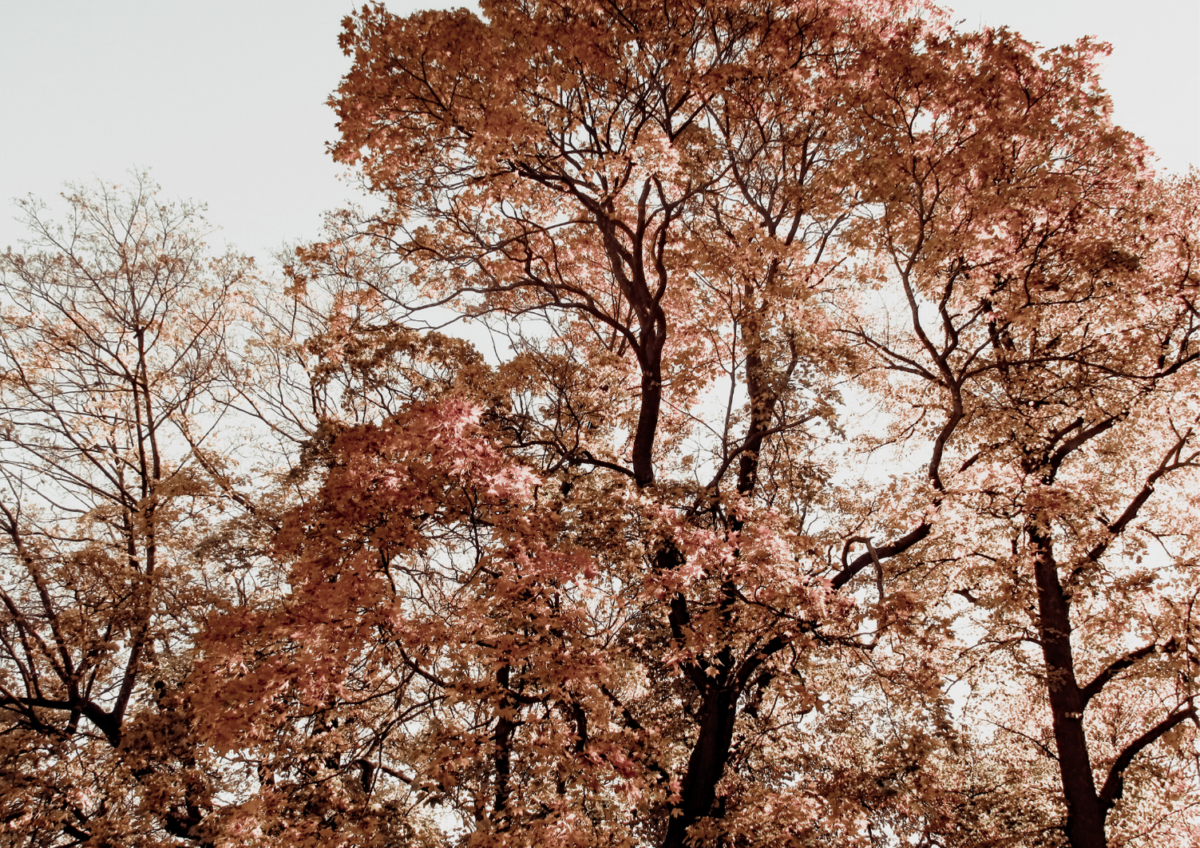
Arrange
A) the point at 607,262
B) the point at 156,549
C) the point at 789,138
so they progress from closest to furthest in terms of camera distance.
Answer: the point at 789,138, the point at 156,549, the point at 607,262

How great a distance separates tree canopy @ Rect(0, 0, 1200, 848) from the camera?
19.6 feet

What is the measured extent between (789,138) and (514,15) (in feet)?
13.3

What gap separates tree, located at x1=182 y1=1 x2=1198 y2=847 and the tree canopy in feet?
0.22

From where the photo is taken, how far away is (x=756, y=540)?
646 centimetres

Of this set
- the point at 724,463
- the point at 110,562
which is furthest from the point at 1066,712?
the point at 110,562

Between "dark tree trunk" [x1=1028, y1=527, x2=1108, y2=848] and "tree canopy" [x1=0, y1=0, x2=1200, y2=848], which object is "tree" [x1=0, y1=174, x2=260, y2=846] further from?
"dark tree trunk" [x1=1028, y1=527, x2=1108, y2=848]

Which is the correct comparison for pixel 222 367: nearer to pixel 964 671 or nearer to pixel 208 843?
pixel 208 843

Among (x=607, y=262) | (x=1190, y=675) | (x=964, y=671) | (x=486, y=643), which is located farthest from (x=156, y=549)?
(x=1190, y=675)

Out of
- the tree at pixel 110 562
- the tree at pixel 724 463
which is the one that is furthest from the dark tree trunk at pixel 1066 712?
the tree at pixel 110 562

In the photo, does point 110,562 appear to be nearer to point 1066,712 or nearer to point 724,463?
point 724,463

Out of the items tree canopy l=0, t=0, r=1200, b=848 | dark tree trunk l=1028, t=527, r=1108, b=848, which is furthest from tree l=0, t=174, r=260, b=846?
dark tree trunk l=1028, t=527, r=1108, b=848

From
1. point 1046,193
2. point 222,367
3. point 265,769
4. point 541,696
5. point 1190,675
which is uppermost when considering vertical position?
point 222,367

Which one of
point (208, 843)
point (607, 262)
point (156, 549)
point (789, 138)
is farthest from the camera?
point (607, 262)

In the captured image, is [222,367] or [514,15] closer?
[514,15]
